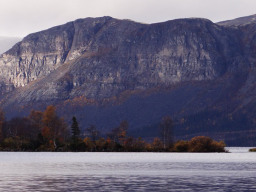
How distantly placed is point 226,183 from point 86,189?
15.6 meters

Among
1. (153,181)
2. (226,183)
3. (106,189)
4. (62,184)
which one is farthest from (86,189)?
(226,183)

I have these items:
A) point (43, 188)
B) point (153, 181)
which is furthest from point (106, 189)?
point (153, 181)

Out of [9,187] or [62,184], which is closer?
[9,187]

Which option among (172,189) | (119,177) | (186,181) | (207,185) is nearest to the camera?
(172,189)

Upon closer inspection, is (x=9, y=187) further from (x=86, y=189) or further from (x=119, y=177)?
(x=119, y=177)

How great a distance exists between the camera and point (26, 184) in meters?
61.8

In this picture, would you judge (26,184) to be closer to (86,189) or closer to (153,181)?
(86,189)

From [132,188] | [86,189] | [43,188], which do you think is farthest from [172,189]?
[43,188]

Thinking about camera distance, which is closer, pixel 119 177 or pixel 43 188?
pixel 43 188

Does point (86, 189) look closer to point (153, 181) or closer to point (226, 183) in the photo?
point (153, 181)

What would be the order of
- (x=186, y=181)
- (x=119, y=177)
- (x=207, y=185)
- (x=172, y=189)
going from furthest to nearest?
(x=119, y=177)
(x=186, y=181)
(x=207, y=185)
(x=172, y=189)

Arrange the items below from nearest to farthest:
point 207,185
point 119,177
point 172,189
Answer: point 172,189 < point 207,185 < point 119,177

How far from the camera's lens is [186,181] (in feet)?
217

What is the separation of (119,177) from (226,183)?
46.9 feet
